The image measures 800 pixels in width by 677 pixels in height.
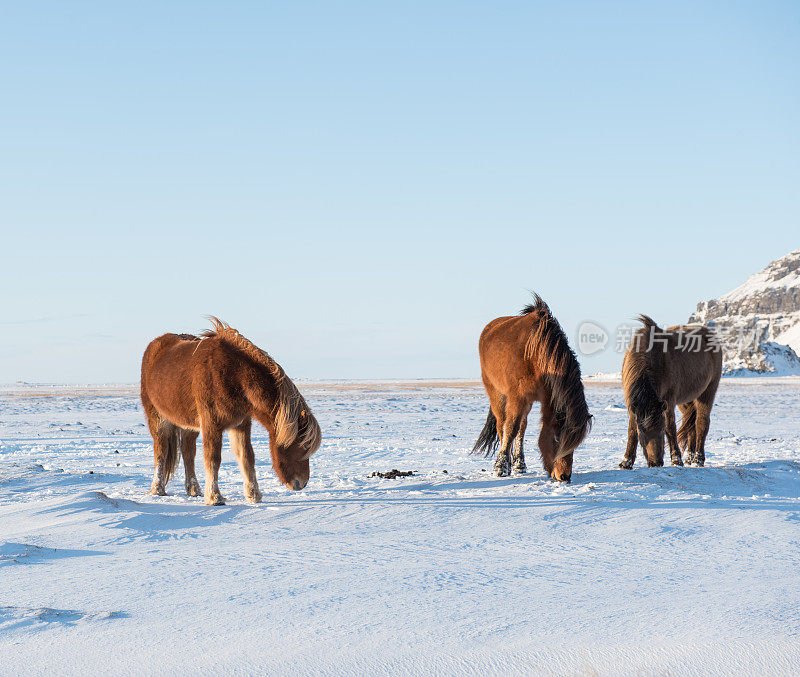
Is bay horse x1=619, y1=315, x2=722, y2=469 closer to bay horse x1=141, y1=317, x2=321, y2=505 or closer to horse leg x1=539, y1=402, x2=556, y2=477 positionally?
horse leg x1=539, y1=402, x2=556, y2=477

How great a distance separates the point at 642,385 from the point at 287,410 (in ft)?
14.0

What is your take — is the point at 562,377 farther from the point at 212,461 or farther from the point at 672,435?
the point at 212,461

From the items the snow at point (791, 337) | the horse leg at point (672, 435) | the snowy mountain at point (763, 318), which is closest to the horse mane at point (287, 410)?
the horse leg at point (672, 435)

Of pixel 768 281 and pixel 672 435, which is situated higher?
pixel 768 281

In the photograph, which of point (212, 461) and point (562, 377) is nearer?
point (212, 461)

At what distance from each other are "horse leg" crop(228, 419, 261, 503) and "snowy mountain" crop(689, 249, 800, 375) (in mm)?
75767

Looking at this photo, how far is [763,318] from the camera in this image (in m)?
127

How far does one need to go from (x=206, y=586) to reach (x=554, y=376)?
418 cm

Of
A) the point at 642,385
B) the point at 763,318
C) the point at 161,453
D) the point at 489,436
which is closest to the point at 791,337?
the point at 763,318

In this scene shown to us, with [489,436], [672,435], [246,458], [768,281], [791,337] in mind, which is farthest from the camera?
[768,281]

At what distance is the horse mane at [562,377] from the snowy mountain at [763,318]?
243 feet

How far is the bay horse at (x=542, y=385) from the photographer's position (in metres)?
6.78

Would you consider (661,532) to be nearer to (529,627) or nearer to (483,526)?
(483,526)

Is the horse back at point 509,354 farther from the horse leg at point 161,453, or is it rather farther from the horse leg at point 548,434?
the horse leg at point 161,453
